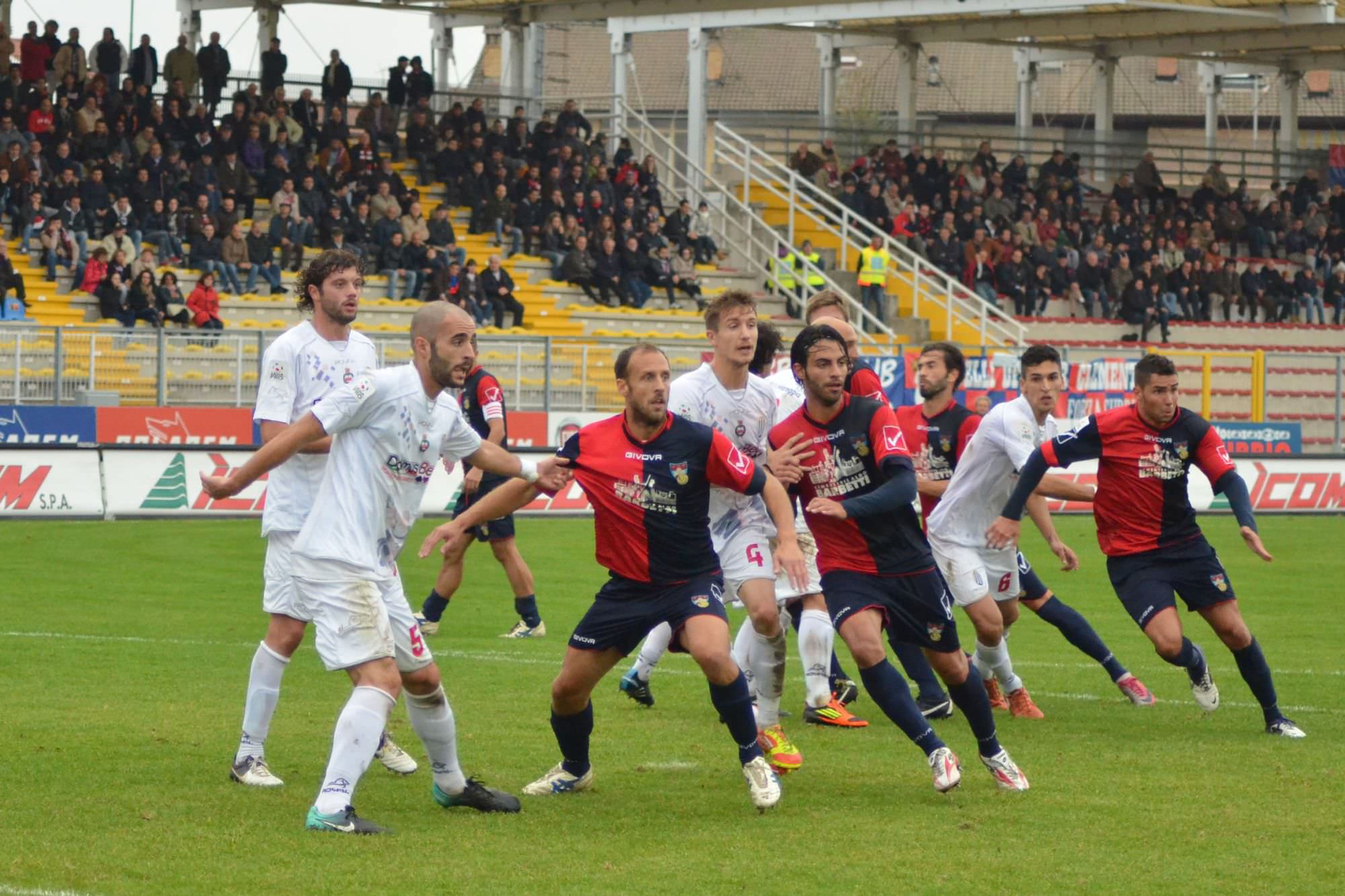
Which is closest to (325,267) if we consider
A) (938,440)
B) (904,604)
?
(904,604)

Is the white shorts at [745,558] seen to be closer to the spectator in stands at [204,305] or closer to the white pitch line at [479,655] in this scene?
the white pitch line at [479,655]

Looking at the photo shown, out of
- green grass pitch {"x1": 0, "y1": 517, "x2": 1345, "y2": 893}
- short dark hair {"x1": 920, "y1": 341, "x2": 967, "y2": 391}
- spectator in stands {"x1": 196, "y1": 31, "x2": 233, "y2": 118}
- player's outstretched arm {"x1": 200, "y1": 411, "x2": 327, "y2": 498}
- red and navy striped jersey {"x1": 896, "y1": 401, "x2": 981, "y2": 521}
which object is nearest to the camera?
green grass pitch {"x1": 0, "y1": 517, "x2": 1345, "y2": 893}

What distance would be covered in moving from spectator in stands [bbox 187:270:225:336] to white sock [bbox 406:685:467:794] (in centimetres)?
1949

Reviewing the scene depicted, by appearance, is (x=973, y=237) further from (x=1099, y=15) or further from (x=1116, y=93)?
(x=1116, y=93)

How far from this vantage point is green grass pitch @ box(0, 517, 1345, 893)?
676 centimetres

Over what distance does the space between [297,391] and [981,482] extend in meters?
4.12

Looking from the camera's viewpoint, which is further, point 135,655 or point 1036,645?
point 1036,645

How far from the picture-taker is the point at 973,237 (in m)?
38.4

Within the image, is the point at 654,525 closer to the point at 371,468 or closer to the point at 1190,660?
the point at 371,468

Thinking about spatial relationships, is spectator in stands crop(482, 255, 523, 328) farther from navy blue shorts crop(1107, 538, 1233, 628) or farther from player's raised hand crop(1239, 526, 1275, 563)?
player's raised hand crop(1239, 526, 1275, 563)

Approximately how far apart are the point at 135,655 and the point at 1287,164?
4172cm

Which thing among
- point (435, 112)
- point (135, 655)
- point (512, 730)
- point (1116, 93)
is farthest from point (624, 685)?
point (1116, 93)

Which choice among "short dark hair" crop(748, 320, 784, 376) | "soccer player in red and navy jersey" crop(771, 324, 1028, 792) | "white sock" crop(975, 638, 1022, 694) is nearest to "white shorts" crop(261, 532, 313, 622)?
"soccer player in red and navy jersey" crop(771, 324, 1028, 792)

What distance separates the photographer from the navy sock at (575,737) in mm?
8141
